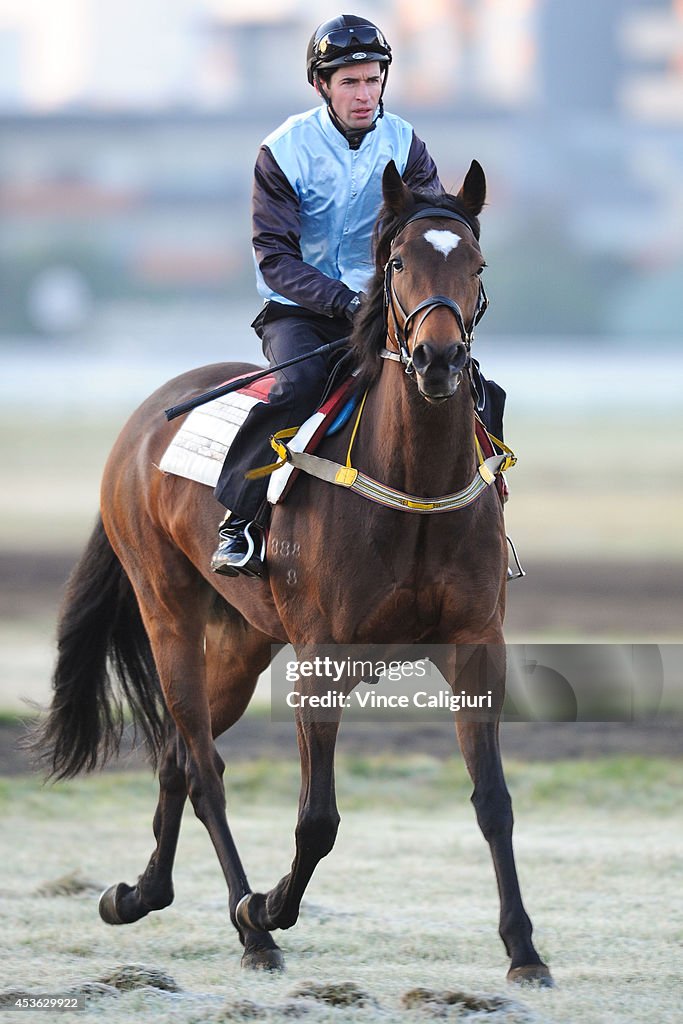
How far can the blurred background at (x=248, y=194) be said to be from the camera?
27.9 m

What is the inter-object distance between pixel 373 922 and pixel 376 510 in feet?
5.65

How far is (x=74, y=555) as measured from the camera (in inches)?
644

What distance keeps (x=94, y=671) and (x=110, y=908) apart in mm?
1020

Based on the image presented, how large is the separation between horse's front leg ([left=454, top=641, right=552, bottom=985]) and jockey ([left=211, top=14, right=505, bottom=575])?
0.76m

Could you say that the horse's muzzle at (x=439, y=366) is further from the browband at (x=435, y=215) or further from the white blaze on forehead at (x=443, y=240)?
the browband at (x=435, y=215)

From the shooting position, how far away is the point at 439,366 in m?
3.87

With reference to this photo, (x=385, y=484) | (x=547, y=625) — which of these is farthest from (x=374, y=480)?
(x=547, y=625)

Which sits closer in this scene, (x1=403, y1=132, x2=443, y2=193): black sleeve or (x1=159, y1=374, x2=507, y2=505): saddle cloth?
(x1=159, y1=374, x2=507, y2=505): saddle cloth

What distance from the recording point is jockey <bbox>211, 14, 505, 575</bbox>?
4754 millimetres

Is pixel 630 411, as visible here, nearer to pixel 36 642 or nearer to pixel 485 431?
pixel 36 642

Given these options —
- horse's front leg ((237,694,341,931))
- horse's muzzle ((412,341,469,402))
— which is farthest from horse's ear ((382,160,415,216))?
horse's front leg ((237,694,341,931))

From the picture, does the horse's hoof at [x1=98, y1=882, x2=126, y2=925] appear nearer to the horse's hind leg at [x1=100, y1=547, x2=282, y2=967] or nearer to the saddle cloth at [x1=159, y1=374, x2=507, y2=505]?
the horse's hind leg at [x1=100, y1=547, x2=282, y2=967]

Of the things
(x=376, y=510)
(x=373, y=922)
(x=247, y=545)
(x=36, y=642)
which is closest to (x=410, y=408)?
(x=376, y=510)

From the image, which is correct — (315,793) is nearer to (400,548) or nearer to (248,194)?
(400,548)
